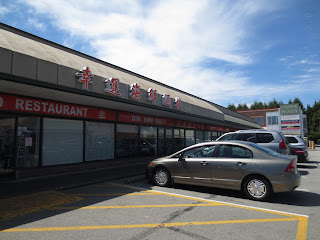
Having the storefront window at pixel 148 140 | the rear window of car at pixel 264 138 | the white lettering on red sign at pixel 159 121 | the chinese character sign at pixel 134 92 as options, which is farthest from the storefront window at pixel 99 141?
the rear window of car at pixel 264 138

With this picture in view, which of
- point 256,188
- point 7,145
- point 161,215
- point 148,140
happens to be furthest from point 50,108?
point 256,188

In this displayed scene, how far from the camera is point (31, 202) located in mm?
5668

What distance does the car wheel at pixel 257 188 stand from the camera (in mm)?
5676

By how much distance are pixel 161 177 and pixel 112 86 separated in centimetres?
433

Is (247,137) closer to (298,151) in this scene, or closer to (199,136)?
(298,151)

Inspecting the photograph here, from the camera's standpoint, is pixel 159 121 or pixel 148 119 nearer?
pixel 148 119

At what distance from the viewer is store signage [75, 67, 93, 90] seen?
8109 millimetres

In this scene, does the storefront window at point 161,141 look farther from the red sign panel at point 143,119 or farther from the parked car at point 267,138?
the parked car at point 267,138

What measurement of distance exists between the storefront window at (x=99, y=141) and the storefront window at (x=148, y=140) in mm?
2597

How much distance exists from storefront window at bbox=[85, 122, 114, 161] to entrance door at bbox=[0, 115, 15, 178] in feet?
11.0

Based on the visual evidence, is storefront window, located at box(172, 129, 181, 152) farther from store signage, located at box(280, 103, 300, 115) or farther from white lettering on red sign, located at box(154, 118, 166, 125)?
store signage, located at box(280, 103, 300, 115)

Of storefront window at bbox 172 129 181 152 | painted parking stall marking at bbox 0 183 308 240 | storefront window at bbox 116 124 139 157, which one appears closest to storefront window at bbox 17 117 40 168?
painted parking stall marking at bbox 0 183 308 240

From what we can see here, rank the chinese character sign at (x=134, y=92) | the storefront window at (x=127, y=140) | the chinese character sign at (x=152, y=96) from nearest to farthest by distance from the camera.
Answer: the chinese character sign at (x=134, y=92) < the chinese character sign at (x=152, y=96) < the storefront window at (x=127, y=140)

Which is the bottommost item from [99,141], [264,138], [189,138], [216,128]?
[99,141]
